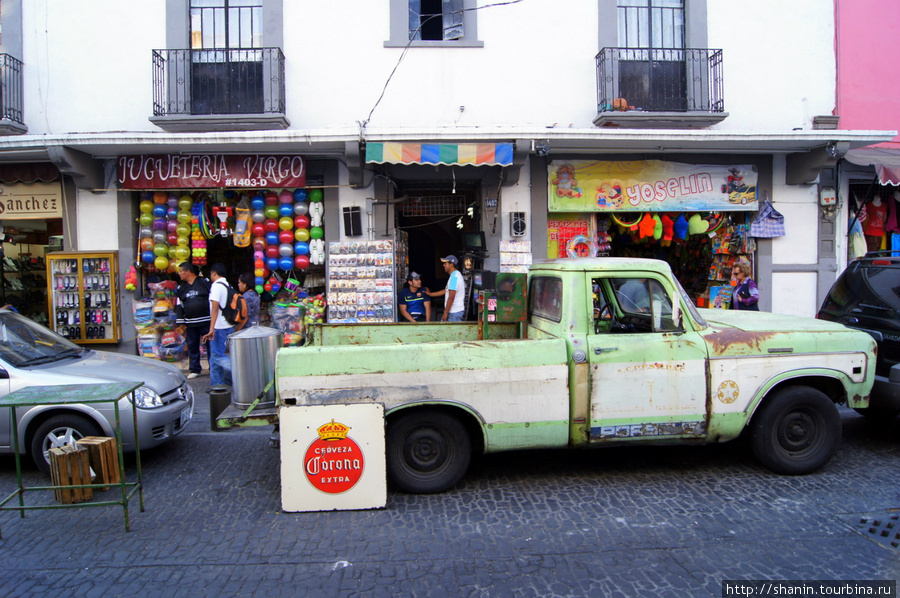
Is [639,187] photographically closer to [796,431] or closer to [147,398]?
[796,431]

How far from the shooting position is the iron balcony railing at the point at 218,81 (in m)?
9.91

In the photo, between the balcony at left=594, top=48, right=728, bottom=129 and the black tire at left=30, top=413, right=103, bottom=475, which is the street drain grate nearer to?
the black tire at left=30, top=413, right=103, bottom=475

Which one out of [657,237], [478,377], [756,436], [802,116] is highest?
[802,116]

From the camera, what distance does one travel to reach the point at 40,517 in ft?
14.6

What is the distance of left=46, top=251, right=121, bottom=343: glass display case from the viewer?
10008 mm

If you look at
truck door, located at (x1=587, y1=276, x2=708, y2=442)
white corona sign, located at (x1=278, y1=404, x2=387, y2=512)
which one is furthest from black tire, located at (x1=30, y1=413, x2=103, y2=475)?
truck door, located at (x1=587, y1=276, x2=708, y2=442)

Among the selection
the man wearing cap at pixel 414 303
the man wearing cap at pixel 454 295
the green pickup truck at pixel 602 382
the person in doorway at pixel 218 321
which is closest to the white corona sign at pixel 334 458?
the green pickup truck at pixel 602 382

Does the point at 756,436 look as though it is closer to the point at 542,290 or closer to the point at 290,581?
the point at 542,290

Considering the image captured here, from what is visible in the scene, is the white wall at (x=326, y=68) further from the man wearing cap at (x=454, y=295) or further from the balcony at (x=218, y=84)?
the man wearing cap at (x=454, y=295)

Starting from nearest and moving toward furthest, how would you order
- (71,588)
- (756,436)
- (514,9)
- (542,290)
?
(71,588) → (756,436) → (542,290) → (514,9)

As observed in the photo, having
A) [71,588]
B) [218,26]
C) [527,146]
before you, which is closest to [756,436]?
[71,588]

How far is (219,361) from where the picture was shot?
7.96 metres

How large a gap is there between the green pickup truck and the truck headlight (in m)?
1.87

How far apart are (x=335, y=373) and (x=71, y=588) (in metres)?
2.10
